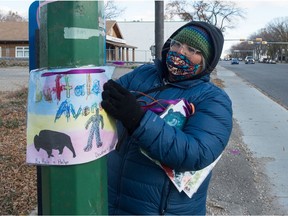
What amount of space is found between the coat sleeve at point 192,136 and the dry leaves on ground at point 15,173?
262 cm

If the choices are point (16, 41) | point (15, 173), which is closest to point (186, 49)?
point (15, 173)

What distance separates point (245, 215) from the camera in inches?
162

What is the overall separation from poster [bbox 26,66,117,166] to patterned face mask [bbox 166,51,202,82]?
1.57 ft

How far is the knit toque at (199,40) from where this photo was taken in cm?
172

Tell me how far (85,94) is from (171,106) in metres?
0.46

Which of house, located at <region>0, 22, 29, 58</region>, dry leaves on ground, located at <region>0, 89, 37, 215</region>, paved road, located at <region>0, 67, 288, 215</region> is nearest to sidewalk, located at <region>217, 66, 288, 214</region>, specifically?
paved road, located at <region>0, 67, 288, 215</region>

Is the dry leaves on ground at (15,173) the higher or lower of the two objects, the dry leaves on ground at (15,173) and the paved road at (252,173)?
the higher

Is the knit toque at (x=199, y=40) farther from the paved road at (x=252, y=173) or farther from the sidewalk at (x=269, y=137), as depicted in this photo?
the sidewalk at (x=269, y=137)

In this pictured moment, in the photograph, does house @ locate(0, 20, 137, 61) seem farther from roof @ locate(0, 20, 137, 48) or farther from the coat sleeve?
the coat sleeve

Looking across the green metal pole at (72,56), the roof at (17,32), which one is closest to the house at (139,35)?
the roof at (17,32)

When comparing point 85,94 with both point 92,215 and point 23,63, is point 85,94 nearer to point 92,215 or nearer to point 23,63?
point 92,215

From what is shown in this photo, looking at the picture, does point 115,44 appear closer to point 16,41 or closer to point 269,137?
point 16,41

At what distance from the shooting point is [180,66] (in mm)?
1727

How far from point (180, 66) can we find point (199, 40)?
0.13m
